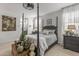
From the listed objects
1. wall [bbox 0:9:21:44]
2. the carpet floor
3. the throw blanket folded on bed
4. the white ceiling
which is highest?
the white ceiling

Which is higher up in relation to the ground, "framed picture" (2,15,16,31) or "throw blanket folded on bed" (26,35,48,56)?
"framed picture" (2,15,16,31)

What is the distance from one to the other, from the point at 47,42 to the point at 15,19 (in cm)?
91

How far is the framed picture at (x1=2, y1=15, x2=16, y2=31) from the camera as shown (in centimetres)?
199

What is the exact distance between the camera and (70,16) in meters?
2.15

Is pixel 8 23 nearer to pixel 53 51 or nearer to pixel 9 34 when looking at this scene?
pixel 9 34

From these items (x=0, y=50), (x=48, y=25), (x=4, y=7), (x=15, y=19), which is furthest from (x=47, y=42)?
(x=4, y=7)

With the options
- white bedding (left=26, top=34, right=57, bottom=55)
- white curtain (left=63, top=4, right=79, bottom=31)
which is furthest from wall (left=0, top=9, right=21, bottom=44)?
white curtain (left=63, top=4, right=79, bottom=31)

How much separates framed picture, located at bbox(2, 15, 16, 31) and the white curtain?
117 centimetres

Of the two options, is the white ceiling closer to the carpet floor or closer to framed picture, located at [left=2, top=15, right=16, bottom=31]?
framed picture, located at [left=2, top=15, right=16, bottom=31]

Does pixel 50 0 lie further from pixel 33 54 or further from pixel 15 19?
pixel 33 54

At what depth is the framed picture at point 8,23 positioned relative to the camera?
1.99m

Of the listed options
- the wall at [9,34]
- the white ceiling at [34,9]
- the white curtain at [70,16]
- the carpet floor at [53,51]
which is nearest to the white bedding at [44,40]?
the carpet floor at [53,51]

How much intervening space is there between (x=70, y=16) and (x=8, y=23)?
57.1 inches

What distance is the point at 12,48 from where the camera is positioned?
202 centimetres
